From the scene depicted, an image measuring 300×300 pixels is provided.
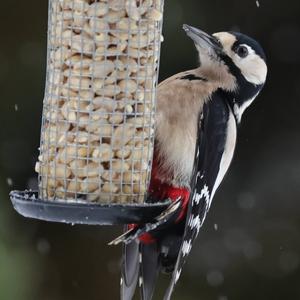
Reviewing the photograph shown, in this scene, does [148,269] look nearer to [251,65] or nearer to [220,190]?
[251,65]

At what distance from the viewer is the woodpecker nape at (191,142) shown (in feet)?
13.5

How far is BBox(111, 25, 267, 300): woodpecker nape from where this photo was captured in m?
4.12

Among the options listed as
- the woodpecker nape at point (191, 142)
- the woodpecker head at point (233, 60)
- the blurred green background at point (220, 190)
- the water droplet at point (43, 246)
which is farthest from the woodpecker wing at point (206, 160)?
the water droplet at point (43, 246)

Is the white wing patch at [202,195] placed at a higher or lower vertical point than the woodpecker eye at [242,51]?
lower

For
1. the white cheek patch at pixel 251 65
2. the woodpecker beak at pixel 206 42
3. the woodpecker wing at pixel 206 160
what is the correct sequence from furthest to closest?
the white cheek patch at pixel 251 65
the woodpecker beak at pixel 206 42
the woodpecker wing at pixel 206 160

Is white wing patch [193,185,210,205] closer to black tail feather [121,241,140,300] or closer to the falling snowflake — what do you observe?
black tail feather [121,241,140,300]

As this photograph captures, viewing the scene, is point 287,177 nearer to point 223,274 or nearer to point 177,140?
point 223,274

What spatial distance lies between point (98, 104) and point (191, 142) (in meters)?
0.71

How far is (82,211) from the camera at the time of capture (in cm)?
342

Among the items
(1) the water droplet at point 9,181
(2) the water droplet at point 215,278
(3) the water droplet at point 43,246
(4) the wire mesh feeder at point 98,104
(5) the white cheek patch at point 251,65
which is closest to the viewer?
(4) the wire mesh feeder at point 98,104

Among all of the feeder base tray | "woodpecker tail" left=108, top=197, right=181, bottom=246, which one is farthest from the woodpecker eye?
the feeder base tray

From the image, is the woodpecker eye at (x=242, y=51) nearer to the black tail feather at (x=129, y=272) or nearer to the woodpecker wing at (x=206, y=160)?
the woodpecker wing at (x=206, y=160)

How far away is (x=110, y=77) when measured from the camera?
359 cm

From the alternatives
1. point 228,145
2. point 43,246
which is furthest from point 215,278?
point 228,145
